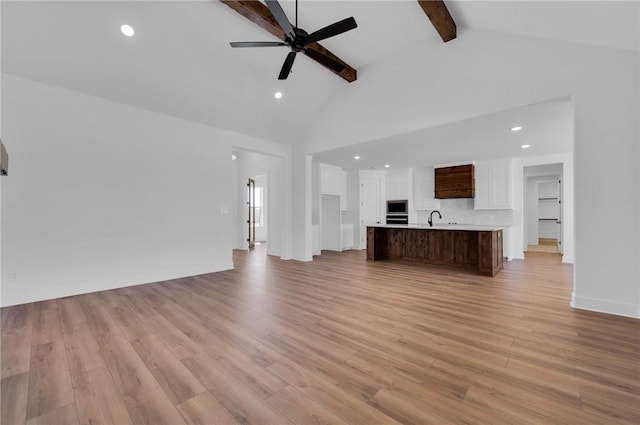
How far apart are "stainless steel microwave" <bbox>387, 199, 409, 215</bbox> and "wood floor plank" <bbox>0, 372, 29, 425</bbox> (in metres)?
8.57

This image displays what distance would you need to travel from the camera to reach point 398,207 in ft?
29.2

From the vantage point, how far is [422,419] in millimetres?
1425

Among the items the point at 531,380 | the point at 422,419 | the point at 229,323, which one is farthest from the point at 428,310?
the point at 229,323

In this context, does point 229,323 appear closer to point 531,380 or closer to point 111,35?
point 531,380

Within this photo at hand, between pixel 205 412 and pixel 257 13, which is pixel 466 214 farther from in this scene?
pixel 205 412

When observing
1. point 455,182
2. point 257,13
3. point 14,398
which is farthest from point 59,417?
point 455,182

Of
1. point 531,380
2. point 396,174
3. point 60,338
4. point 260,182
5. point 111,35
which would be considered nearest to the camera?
point 531,380

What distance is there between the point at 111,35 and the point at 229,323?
385 centimetres

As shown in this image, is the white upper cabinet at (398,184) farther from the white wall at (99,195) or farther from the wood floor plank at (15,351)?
the wood floor plank at (15,351)

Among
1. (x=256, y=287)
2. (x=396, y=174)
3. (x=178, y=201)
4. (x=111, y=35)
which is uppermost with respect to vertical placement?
(x=111, y=35)

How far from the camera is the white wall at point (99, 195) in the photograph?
3395 millimetres

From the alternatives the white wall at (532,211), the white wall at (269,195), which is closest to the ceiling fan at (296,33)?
the white wall at (269,195)

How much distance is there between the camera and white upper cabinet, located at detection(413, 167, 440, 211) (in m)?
8.07

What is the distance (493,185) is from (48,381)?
28.5ft
